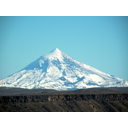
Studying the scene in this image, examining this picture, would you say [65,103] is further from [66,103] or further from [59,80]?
[59,80]

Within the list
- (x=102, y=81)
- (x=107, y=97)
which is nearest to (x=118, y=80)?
(x=102, y=81)

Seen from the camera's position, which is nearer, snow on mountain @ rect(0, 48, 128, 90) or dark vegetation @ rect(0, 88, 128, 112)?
dark vegetation @ rect(0, 88, 128, 112)

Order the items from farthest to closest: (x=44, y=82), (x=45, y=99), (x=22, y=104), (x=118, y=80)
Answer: (x=118, y=80) → (x=44, y=82) → (x=45, y=99) → (x=22, y=104)

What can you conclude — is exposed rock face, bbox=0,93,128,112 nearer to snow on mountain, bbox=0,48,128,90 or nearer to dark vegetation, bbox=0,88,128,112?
dark vegetation, bbox=0,88,128,112

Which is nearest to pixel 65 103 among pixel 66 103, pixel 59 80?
pixel 66 103

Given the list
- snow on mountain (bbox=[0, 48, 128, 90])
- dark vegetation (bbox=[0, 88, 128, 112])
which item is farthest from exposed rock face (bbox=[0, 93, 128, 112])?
snow on mountain (bbox=[0, 48, 128, 90])

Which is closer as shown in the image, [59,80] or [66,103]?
[66,103]

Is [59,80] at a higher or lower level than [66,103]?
lower

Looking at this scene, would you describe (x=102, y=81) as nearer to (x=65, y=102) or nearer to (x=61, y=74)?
(x=61, y=74)
